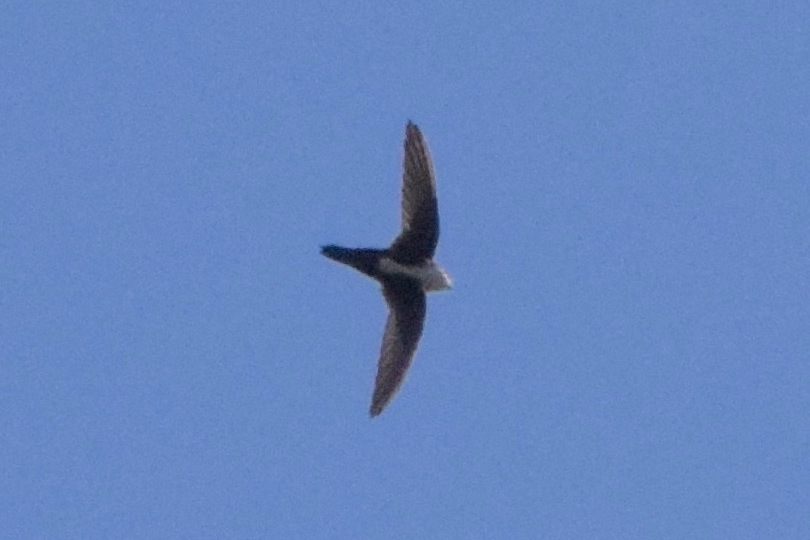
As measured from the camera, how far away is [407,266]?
34469mm

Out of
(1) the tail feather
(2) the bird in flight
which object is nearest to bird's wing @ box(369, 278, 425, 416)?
(2) the bird in flight

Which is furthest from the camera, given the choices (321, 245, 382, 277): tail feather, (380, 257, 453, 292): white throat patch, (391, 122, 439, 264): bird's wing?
(380, 257, 453, 292): white throat patch

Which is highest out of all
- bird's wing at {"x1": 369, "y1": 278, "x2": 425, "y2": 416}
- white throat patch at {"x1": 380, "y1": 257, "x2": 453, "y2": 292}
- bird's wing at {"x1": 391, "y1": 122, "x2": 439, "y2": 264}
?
bird's wing at {"x1": 391, "y1": 122, "x2": 439, "y2": 264}

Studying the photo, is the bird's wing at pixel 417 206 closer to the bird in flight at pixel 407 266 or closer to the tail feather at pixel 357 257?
the bird in flight at pixel 407 266

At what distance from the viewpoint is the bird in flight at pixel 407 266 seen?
3409 centimetres

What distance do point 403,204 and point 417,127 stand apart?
68 centimetres

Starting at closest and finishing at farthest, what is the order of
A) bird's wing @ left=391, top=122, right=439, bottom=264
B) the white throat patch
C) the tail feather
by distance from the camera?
bird's wing @ left=391, top=122, right=439, bottom=264 → the tail feather → the white throat patch

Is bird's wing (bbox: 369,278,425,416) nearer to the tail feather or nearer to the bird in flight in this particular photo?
the bird in flight

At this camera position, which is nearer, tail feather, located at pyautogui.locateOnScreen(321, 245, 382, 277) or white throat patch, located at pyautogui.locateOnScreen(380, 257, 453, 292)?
tail feather, located at pyautogui.locateOnScreen(321, 245, 382, 277)

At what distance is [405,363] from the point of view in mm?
34625

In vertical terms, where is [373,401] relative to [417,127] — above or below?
below

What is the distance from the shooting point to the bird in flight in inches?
1342

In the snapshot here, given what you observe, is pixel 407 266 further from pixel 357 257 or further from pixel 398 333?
pixel 398 333

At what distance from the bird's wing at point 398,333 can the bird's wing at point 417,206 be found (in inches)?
11.4
